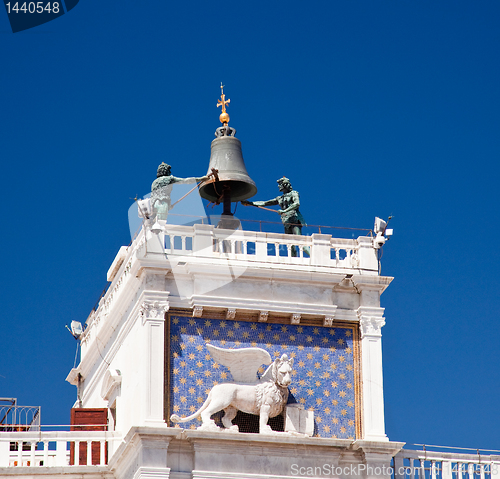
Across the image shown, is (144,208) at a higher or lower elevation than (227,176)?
lower

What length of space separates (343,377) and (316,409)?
3.83 ft

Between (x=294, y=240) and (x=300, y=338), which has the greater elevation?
(x=294, y=240)

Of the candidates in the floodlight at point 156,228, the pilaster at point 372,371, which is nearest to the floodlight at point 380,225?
the pilaster at point 372,371

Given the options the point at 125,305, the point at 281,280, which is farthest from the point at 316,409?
the point at 125,305

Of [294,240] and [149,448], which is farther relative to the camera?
[294,240]

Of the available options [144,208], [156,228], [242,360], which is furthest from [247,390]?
[144,208]

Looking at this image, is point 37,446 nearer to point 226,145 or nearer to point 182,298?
point 182,298

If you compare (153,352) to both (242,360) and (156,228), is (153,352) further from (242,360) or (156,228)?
(156,228)

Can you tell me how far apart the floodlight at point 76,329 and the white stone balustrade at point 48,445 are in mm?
7373

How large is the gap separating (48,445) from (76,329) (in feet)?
25.9

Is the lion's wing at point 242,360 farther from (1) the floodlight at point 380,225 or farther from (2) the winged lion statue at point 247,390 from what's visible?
(1) the floodlight at point 380,225

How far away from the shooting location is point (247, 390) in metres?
36.2

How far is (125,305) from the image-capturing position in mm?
38625

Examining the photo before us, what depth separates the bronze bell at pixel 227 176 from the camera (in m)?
40.0
